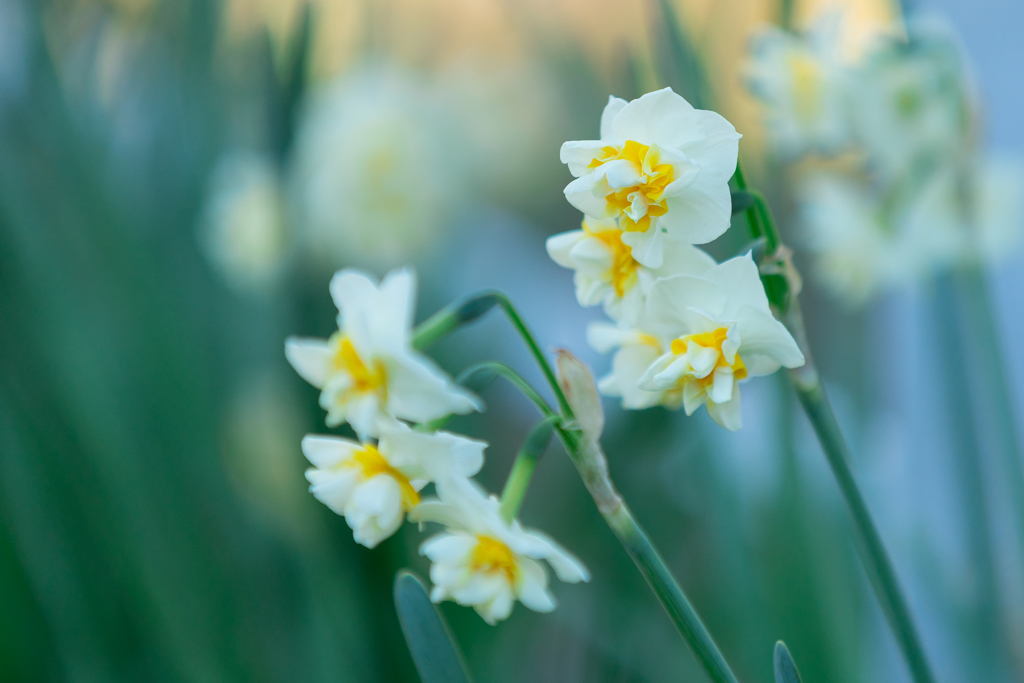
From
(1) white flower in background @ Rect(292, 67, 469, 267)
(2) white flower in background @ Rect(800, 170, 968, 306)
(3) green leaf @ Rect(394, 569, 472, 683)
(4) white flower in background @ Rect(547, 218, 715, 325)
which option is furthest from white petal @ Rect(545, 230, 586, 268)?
(1) white flower in background @ Rect(292, 67, 469, 267)

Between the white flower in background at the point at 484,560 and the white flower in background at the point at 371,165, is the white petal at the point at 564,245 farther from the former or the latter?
the white flower in background at the point at 371,165

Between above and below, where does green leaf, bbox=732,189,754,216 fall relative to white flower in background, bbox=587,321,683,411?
above

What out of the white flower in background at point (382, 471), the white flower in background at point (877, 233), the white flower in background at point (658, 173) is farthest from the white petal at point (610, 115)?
the white flower in background at point (877, 233)

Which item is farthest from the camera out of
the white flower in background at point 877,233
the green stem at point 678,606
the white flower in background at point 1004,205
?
the white flower in background at point 1004,205

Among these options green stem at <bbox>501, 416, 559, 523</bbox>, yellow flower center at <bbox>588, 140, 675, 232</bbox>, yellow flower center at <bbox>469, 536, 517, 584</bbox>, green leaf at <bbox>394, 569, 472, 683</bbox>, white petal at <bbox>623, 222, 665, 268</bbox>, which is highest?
yellow flower center at <bbox>588, 140, 675, 232</bbox>

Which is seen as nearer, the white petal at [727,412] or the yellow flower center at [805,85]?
the white petal at [727,412]

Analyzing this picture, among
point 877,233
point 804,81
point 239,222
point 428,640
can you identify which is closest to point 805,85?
point 804,81

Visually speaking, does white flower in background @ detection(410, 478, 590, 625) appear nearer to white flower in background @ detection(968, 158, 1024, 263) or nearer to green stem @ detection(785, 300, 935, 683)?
green stem @ detection(785, 300, 935, 683)

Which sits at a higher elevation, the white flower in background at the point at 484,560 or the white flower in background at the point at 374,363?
the white flower in background at the point at 374,363

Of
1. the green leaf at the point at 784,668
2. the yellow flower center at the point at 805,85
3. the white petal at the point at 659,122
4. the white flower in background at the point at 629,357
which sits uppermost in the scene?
the yellow flower center at the point at 805,85

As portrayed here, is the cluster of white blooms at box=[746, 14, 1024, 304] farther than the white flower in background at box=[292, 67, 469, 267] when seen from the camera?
No
